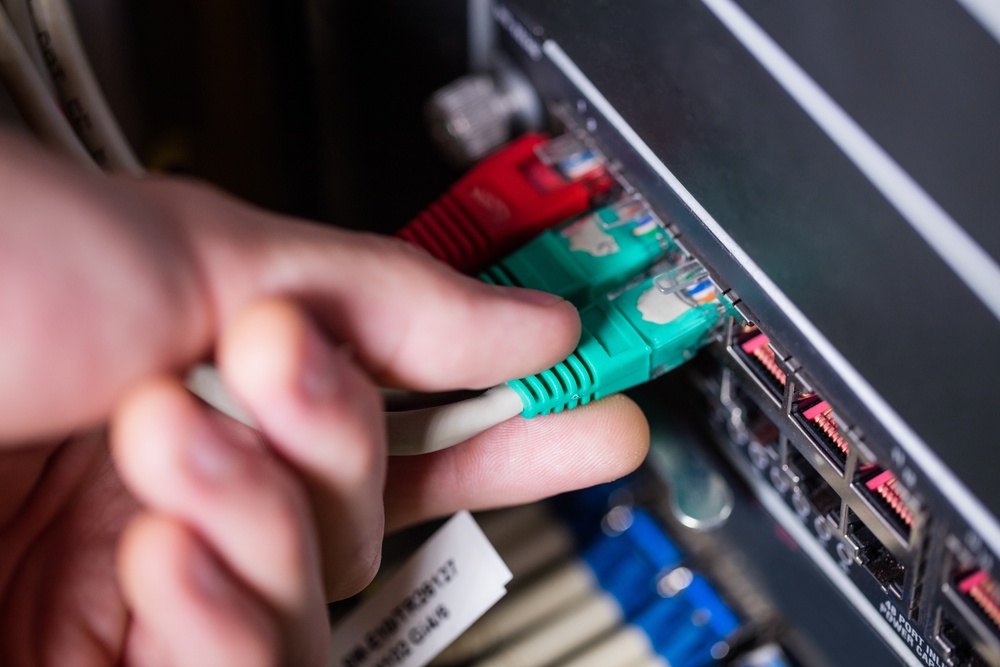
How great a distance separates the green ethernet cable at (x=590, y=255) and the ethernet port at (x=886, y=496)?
0.14 meters

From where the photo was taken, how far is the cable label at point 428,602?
0.55m

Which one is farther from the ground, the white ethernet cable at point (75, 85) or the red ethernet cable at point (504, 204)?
the white ethernet cable at point (75, 85)

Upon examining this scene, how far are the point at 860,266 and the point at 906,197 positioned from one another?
0.03 meters

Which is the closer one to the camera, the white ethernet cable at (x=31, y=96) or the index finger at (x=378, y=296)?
the index finger at (x=378, y=296)

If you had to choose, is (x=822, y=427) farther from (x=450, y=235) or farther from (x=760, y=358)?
(x=450, y=235)

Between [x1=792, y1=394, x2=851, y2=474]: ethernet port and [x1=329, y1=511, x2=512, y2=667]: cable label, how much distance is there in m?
0.18

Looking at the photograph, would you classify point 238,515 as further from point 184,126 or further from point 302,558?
point 184,126

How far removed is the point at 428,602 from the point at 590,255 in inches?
8.2

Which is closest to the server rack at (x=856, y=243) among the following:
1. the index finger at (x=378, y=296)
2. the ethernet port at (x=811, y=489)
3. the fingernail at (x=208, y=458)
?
the ethernet port at (x=811, y=489)

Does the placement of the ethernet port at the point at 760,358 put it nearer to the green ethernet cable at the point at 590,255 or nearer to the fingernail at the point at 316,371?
the green ethernet cable at the point at 590,255

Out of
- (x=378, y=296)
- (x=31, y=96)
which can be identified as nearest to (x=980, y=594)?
(x=378, y=296)

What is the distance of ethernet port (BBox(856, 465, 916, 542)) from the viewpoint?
0.43m

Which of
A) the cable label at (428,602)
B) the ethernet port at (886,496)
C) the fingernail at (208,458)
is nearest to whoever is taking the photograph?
the fingernail at (208,458)

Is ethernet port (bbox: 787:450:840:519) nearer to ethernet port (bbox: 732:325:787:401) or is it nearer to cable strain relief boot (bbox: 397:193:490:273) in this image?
ethernet port (bbox: 732:325:787:401)
